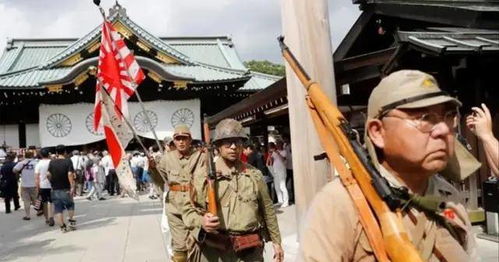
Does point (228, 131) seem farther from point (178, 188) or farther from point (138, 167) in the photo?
point (138, 167)

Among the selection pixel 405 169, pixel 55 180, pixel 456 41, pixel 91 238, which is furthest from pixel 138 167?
pixel 405 169

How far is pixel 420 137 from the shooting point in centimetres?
158

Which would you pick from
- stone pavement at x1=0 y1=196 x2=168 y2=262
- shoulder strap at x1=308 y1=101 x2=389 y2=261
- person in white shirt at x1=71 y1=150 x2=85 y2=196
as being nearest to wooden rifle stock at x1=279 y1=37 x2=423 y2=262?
shoulder strap at x1=308 y1=101 x2=389 y2=261

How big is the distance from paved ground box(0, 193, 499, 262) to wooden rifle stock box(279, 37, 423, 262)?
4.75 meters

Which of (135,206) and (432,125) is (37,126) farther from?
(432,125)

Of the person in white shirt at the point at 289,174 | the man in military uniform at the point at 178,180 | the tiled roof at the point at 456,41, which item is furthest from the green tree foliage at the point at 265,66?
the man in military uniform at the point at 178,180

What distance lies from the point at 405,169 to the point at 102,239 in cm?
922

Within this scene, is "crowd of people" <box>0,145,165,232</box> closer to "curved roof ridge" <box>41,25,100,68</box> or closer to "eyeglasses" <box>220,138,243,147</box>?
"curved roof ridge" <box>41,25,100,68</box>

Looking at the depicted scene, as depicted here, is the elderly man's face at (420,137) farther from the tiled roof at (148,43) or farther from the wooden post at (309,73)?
the tiled roof at (148,43)

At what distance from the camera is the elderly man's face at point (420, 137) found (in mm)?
1587

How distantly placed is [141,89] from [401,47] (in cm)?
1784

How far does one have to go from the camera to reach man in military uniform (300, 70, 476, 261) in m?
1.56

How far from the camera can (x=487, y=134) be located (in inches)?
117

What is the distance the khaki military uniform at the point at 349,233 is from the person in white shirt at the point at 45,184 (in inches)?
433
